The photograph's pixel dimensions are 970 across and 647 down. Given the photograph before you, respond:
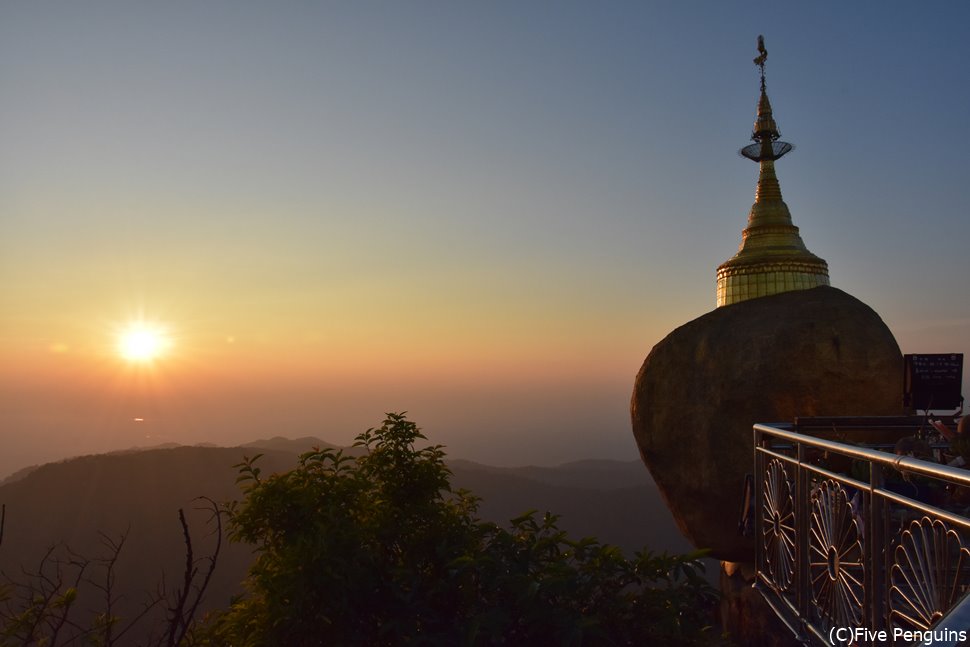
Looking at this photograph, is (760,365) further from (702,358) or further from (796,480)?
(796,480)

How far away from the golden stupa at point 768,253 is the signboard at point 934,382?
26.1ft

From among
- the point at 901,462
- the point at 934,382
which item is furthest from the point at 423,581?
the point at 934,382

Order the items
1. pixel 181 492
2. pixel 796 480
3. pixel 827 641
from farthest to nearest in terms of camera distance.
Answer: pixel 181 492 → pixel 796 480 → pixel 827 641

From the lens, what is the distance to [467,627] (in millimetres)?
4746

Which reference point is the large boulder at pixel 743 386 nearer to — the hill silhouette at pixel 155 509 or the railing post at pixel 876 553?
the railing post at pixel 876 553

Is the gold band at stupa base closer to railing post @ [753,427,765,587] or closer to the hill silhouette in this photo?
railing post @ [753,427,765,587]

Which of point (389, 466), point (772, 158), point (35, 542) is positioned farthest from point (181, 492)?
point (389, 466)

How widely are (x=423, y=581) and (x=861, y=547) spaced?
3.25 m

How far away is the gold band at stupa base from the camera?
1856cm

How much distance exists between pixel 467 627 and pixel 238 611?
2070 mm

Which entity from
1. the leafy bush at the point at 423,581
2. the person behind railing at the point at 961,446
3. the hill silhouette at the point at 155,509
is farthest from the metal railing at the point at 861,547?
the hill silhouette at the point at 155,509

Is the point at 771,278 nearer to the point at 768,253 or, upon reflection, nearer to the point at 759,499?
the point at 768,253

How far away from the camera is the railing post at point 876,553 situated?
151 inches

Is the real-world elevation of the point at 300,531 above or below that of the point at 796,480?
below
